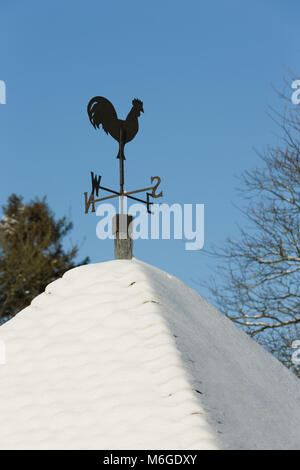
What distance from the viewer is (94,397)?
11.1ft

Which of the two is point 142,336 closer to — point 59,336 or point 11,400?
point 59,336

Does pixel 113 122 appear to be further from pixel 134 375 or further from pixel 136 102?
pixel 134 375

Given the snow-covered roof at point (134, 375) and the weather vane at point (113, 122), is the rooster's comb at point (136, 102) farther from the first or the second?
the snow-covered roof at point (134, 375)

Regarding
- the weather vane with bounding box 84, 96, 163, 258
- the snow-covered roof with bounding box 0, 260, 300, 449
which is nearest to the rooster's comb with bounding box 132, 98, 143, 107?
the weather vane with bounding box 84, 96, 163, 258

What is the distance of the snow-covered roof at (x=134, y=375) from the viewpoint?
3.06 metres

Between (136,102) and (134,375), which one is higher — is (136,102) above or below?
above

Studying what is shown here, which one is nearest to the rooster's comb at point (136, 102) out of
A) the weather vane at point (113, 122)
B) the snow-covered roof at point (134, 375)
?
the weather vane at point (113, 122)

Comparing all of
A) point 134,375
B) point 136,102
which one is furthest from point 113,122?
point 134,375

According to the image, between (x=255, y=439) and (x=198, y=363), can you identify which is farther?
(x=198, y=363)

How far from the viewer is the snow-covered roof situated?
3062 mm

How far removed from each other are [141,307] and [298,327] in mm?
7372

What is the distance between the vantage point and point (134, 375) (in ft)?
11.3
